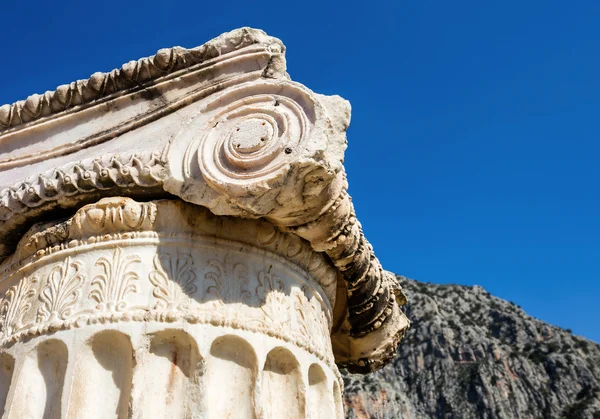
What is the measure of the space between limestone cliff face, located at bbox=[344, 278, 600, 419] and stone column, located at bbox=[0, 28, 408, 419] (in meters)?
47.6

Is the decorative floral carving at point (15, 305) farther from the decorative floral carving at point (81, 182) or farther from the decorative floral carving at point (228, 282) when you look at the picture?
the decorative floral carving at point (228, 282)

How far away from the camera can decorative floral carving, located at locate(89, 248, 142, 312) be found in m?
3.04

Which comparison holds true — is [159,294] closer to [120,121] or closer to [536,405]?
[120,121]

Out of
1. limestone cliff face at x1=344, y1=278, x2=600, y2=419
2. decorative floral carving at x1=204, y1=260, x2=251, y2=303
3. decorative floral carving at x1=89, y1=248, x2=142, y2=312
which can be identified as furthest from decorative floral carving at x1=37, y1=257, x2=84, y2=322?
limestone cliff face at x1=344, y1=278, x2=600, y2=419

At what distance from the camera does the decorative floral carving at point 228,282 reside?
10.5 ft

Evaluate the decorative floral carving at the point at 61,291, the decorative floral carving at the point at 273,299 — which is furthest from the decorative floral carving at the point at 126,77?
the decorative floral carving at the point at 273,299

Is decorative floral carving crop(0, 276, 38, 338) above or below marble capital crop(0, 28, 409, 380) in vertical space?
below

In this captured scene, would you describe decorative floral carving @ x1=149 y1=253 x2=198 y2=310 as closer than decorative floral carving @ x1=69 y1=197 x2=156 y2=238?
Yes

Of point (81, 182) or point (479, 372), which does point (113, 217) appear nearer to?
point (81, 182)

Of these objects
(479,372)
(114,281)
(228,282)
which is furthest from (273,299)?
(479,372)

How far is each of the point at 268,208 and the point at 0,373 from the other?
1.73m

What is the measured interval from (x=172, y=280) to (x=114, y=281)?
0.30m

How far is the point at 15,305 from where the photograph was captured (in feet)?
11.1

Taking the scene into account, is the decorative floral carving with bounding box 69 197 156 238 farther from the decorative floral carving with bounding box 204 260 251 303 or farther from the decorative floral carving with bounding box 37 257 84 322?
the decorative floral carving with bounding box 204 260 251 303
